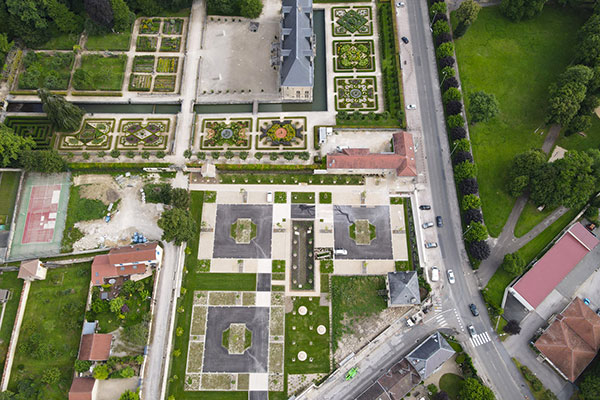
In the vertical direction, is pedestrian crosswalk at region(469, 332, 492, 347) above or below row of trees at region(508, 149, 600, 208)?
below

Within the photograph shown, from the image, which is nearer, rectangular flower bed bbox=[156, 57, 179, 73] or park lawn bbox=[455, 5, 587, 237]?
park lawn bbox=[455, 5, 587, 237]

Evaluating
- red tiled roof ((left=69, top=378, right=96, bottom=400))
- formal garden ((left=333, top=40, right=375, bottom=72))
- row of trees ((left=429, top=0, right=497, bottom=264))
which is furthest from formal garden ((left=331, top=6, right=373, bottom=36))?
red tiled roof ((left=69, top=378, right=96, bottom=400))

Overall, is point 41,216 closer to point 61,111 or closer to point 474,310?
point 61,111

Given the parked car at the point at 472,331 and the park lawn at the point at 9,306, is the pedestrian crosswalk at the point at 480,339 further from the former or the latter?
the park lawn at the point at 9,306

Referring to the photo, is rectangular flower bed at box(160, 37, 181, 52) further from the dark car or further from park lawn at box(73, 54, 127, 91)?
the dark car

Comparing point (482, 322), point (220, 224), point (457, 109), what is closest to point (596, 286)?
point (482, 322)

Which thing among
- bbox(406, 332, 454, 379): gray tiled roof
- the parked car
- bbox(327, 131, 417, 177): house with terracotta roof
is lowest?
bbox(406, 332, 454, 379): gray tiled roof

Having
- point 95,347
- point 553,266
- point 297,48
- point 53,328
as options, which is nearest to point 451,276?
point 553,266

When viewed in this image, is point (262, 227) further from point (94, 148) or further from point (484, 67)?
point (484, 67)
